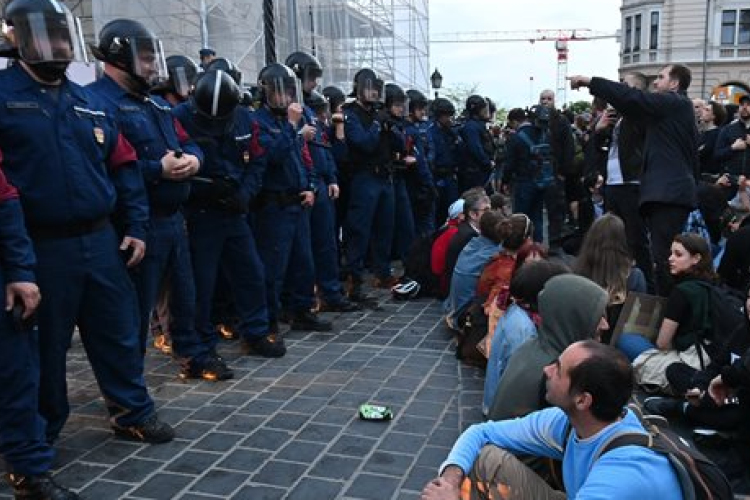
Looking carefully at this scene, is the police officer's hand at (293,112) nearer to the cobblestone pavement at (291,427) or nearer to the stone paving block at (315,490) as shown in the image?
the cobblestone pavement at (291,427)

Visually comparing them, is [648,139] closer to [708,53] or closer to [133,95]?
[133,95]

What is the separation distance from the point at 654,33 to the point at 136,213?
5906 cm

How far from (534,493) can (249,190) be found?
3311 millimetres

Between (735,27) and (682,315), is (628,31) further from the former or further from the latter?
(682,315)

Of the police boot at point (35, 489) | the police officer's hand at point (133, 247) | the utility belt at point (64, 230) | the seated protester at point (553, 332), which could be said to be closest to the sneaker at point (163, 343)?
the police officer's hand at point (133, 247)

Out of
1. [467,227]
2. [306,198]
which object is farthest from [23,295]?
[467,227]

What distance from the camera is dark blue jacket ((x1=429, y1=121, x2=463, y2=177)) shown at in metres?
10.0

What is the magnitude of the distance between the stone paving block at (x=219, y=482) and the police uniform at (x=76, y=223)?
654 mm

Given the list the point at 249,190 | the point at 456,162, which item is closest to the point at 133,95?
the point at 249,190

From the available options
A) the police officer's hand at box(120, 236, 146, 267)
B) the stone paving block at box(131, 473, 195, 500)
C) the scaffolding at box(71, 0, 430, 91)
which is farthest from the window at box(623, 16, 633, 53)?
the stone paving block at box(131, 473, 195, 500)

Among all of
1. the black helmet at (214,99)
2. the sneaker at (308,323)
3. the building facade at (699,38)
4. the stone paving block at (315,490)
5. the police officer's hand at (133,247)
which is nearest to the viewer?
the stone paving block at (315,490)

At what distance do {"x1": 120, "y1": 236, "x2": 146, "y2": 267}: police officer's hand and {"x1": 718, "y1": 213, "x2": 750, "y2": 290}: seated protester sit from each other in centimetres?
444

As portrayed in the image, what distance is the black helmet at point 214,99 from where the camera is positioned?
486cm

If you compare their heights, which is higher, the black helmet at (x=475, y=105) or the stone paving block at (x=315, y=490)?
the black helmet at (x=475, y=105)
